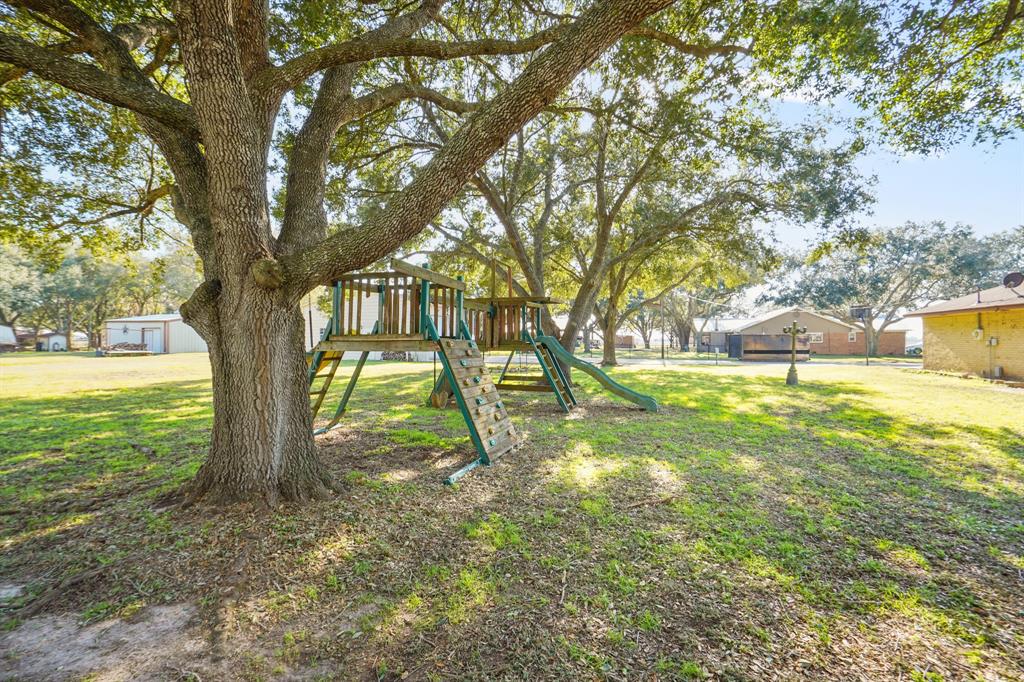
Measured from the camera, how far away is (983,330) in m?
13.4

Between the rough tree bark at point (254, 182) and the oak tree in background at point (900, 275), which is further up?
the oak tree in background at point (900, 275)

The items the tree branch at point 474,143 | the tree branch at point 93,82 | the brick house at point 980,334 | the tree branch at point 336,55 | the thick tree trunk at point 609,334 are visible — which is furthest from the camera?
the thick tree trunk at point 609,334

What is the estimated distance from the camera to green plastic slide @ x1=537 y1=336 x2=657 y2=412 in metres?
8.19

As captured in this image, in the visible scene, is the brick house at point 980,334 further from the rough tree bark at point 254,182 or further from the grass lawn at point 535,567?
the rough tree bark at point 254,182

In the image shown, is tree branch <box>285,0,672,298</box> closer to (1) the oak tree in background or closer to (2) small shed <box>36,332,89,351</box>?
(1) the oak tree in background

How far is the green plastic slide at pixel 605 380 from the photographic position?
8188mm

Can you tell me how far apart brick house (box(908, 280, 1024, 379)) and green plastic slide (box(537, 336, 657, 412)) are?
12189mm

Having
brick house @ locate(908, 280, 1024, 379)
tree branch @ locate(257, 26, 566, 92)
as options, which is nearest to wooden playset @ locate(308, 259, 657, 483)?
tree branch @ locate(257, 26, 566, 92)

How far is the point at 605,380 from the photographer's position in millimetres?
8414

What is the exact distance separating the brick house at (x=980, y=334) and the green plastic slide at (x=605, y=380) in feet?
40.0

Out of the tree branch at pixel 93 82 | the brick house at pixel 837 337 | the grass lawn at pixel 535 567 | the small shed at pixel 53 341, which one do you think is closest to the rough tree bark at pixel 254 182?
the tree branch at pixel 93 82

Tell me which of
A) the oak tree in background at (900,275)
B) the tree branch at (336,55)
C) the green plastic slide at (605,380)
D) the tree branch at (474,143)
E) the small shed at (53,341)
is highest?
the oak tree in background at (900,275)

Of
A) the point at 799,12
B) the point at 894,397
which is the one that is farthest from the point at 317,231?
the point at 894,397

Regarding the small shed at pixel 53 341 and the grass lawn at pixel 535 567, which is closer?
the grass lawn at pixel 535 567
